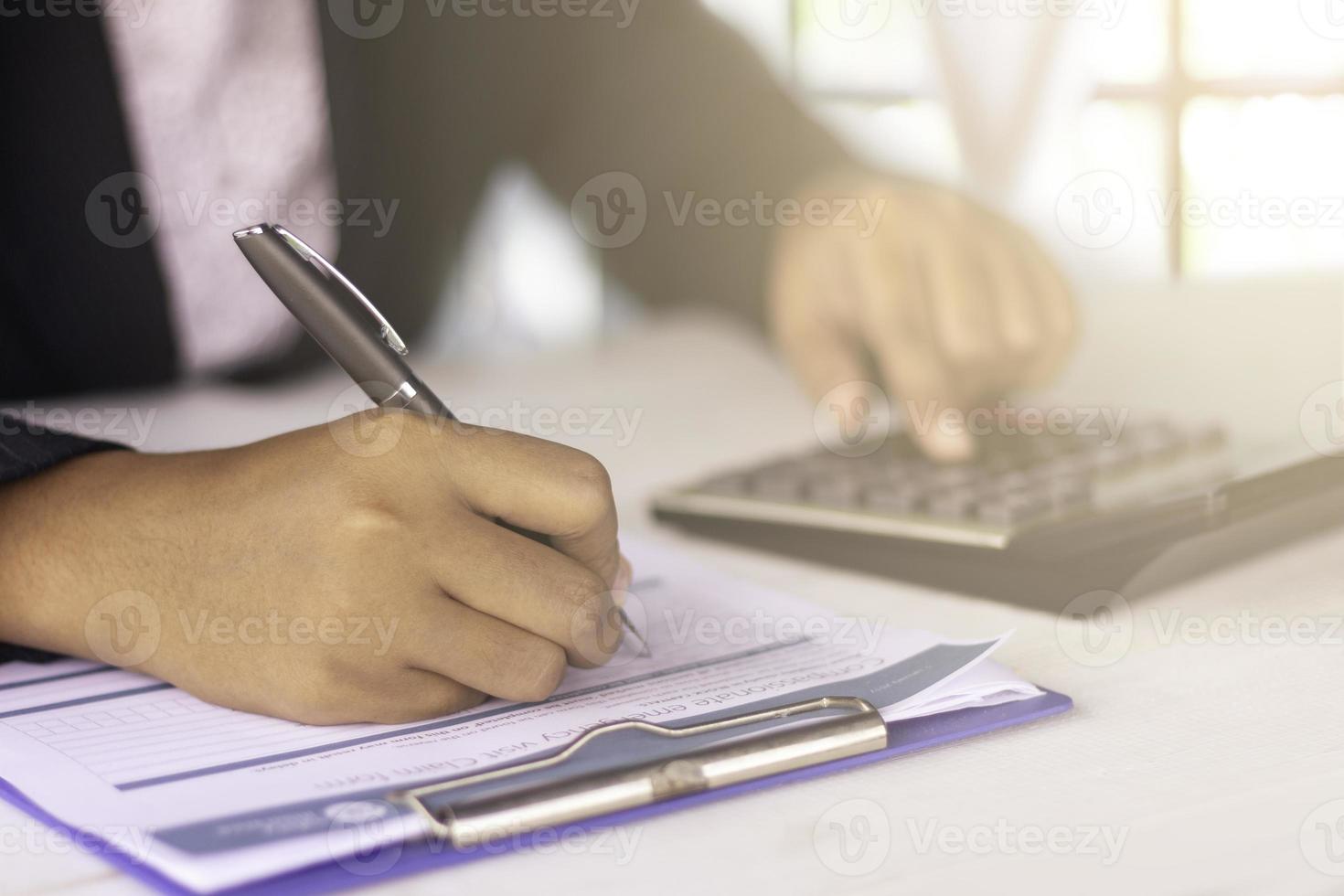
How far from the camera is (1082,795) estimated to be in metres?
0.36

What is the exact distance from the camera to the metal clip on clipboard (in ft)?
1.12

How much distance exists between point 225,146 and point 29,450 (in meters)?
0.86

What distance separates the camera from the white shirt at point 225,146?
48.8 inches

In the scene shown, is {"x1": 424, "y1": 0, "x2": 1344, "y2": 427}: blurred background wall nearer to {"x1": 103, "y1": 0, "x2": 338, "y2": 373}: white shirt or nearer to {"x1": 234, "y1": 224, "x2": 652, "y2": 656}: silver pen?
{"x1": 103, "y1": 0, "x2": 338, "y2": 373}: white shirt

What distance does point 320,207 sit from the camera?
1338 millimetres

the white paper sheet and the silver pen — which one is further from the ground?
the silver pen

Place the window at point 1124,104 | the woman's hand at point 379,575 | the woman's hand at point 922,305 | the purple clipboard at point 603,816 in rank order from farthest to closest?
the window at point 1124,104
the woman's hand at point 922,305
the woman's hand at point 379,575
the purple clipboard at point 603,816

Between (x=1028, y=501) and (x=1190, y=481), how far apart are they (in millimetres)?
102

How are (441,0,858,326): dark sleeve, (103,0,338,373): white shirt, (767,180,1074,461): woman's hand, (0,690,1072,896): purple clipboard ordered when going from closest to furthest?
(0,690,1072,896): purple clipboard → (767,180,1074,461): woman's hand → (103,0,338,373): white shirt → (441,0,858,326): dark sleeve

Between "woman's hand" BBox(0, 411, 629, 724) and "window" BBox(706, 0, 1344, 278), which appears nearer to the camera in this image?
"woman's hand" BBox(0, 411, 629, 724)

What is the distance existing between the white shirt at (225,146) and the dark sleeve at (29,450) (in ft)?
2.39

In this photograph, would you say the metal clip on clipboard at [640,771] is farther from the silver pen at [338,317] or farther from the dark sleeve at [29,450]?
the dark sleeve at [29,450]

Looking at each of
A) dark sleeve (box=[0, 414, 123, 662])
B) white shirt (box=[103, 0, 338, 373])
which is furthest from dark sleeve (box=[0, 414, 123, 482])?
white shirt (box=[103, 0, 338, 373])

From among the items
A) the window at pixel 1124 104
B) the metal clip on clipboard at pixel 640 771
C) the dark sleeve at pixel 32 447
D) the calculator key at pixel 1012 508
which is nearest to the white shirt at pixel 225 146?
the window at pixel 1124 104
